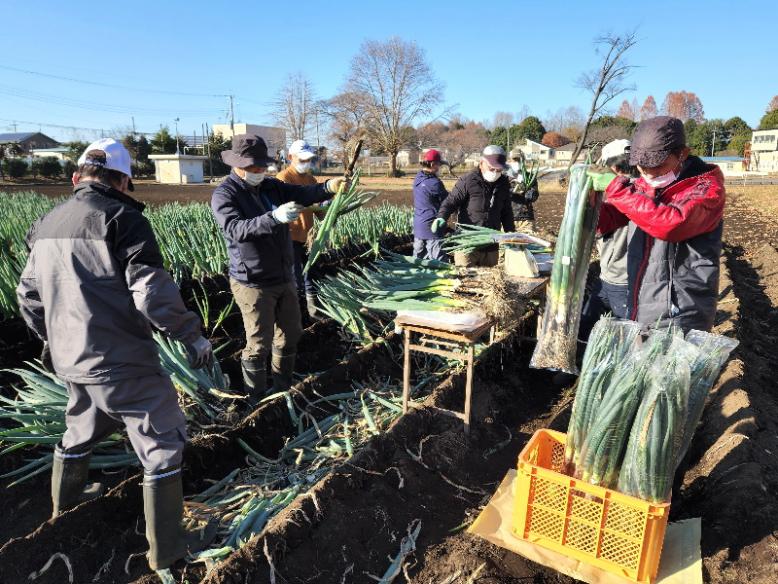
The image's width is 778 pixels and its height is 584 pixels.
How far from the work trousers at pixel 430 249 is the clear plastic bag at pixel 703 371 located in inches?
125

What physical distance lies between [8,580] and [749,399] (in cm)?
381

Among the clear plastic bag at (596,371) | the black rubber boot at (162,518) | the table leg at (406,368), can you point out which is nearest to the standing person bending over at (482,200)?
the table leg at (406,368)

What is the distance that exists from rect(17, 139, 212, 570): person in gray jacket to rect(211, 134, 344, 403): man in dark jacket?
0.86 meters

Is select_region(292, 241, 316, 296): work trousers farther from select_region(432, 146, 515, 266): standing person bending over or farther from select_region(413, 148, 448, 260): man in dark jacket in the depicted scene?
select_region(432, 146, 515, 266): standing person bending over

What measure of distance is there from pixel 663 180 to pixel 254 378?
2.49 m

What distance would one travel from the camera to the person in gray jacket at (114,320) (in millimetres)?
1960

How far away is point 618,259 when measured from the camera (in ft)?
10.0

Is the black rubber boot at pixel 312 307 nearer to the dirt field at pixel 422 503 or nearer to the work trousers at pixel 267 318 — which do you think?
the dirt field at pixel 422 503

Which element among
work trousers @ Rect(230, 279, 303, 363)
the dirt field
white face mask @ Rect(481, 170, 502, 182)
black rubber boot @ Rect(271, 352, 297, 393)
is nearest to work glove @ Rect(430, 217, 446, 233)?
white face mask @ Rect(481, 170, 502, 182)

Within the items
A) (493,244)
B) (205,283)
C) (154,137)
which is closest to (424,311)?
(493,244)

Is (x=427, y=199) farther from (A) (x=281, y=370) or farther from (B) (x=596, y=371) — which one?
(B) (x=596, y=371)

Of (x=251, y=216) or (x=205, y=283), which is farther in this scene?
(x=205, y=283)

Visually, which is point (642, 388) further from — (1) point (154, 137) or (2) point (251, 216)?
(1) point (154, 137)

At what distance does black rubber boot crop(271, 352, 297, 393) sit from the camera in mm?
3498
